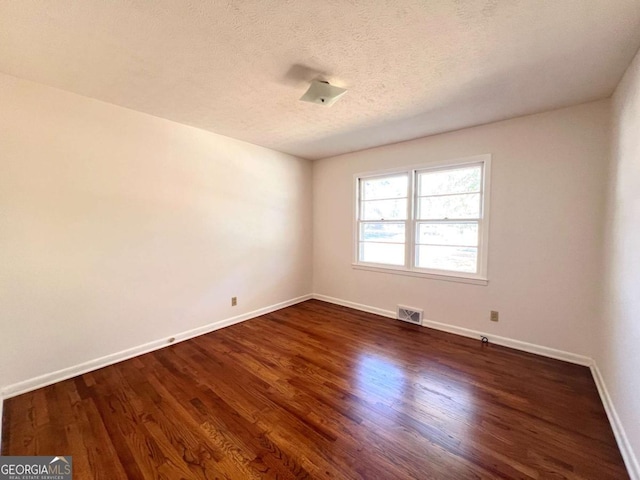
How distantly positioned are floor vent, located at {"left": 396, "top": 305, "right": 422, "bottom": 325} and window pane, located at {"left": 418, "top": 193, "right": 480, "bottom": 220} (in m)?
1.27

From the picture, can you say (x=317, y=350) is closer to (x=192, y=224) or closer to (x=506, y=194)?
(x=192, y=224)

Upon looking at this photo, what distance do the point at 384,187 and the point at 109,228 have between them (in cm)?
343

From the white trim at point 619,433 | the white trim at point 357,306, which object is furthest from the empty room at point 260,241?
the white trim at point 357,306

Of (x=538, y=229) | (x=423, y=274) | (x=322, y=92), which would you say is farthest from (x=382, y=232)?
(x=322, y=92)

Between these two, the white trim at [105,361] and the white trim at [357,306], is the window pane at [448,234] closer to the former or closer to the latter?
the white trim at [357,306]

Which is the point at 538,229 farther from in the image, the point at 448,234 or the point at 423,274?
the point at 423,274

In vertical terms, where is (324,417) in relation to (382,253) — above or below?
below

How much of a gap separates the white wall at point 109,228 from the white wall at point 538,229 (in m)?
2.58

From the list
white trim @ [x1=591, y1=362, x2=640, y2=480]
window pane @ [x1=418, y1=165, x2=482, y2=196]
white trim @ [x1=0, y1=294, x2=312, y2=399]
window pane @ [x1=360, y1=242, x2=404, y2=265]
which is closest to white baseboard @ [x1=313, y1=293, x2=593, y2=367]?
white trim @ [x1=591, y1=362, x2=640, y2=480]

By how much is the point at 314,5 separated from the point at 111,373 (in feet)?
10.7

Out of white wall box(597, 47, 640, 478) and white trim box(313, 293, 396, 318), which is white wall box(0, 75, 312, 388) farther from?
white wall box(597, 47, 640, 478)

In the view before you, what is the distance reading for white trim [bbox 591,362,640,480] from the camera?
1.40m

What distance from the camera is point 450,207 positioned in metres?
3.34

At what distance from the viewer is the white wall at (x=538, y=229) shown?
8.10 ft
